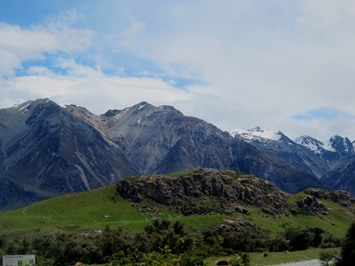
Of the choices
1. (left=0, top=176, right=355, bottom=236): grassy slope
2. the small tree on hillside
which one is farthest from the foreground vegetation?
the small tree on hillside

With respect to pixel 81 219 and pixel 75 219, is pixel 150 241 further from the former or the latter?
pixel 75 219

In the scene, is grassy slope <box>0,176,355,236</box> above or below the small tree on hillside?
below

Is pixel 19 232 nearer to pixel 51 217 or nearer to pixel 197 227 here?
pixel 51 217

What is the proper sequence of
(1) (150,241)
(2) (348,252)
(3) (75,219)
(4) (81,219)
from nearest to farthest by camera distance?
1. (2) (348,252)
2. (1) (150,241)
3. (3) (75,219)
4. (4) (81,219)

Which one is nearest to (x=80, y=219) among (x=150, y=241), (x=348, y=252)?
(x=150, y=241)

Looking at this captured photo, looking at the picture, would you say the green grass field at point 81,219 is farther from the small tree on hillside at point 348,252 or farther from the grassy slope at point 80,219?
the small tree on hillside at point 348,252

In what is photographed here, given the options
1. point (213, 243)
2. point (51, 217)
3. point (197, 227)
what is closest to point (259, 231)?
point (197, 227)

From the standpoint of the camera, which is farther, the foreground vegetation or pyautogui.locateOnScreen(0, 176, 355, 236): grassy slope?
pyautogui.locateOnScreen(0, 176, 355, 236): grassy slope

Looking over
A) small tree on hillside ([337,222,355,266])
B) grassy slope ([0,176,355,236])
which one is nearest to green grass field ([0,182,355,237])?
grassy slope ([0,176,355,236])

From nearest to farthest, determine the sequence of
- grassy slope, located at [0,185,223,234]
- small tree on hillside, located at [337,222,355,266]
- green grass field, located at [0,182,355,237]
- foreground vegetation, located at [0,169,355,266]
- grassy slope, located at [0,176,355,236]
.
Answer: small tree on hillside, located at [337,222,355,266] < foreground vegetation, located at [0,169,355,266] < green grass field, located at [0,182,355,237] < grassy slope, located at [0,185,223,234] < grassy slope, located at [0,176,355,236]

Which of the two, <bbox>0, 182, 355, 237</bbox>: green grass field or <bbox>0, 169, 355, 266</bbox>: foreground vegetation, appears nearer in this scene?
<bbox>0, 169, 355, 266</bbox>: foreground vegetation

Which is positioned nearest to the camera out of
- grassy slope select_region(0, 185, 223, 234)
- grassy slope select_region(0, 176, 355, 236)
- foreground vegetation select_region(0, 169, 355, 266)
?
foreground vegetation select_region(0, 169, 355, 266)

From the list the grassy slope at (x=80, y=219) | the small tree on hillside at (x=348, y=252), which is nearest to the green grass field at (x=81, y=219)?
the grassy slope at (x=80, y=219)

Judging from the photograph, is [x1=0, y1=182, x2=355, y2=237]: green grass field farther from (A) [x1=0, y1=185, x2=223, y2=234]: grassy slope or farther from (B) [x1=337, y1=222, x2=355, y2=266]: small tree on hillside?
(B) [x1=337, y1=222, x2=355, y2=266]: small tree on hillside
